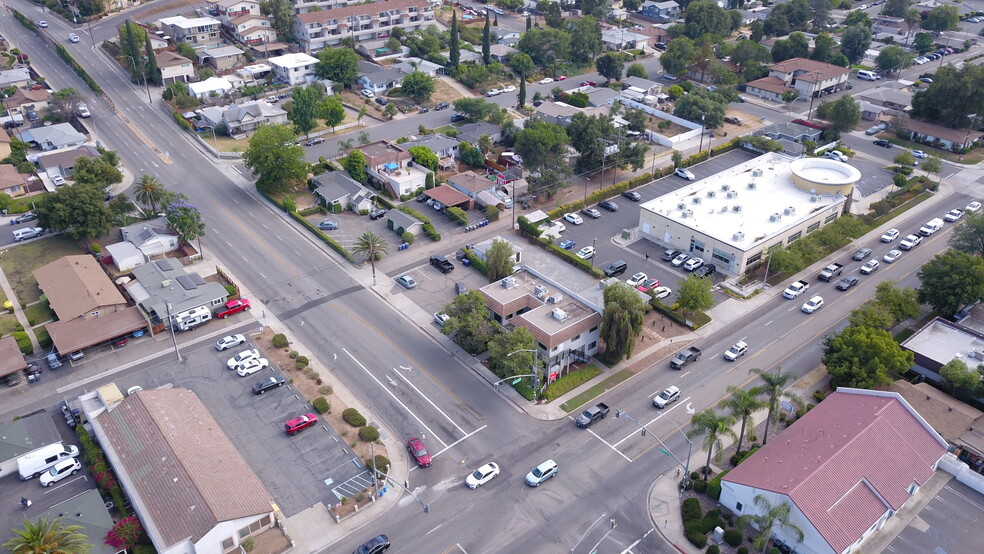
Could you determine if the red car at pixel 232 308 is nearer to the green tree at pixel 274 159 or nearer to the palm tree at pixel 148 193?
the palm tree at pixel 148 193

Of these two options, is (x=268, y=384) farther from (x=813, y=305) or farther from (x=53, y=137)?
(x=53, y=137)

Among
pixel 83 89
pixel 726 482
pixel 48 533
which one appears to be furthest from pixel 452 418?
pixel 83 89

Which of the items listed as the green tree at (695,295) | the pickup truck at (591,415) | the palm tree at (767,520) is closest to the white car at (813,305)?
the green tree at (695,295)

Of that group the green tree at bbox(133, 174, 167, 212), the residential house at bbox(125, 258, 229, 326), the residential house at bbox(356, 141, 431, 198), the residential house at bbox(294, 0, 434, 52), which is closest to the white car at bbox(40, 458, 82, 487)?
the residential house at bbox(125, 258, 229, 326)

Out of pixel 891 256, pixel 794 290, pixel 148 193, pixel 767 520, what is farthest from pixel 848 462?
pixel 148 193

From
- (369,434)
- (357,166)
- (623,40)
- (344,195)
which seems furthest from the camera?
(623,40)
